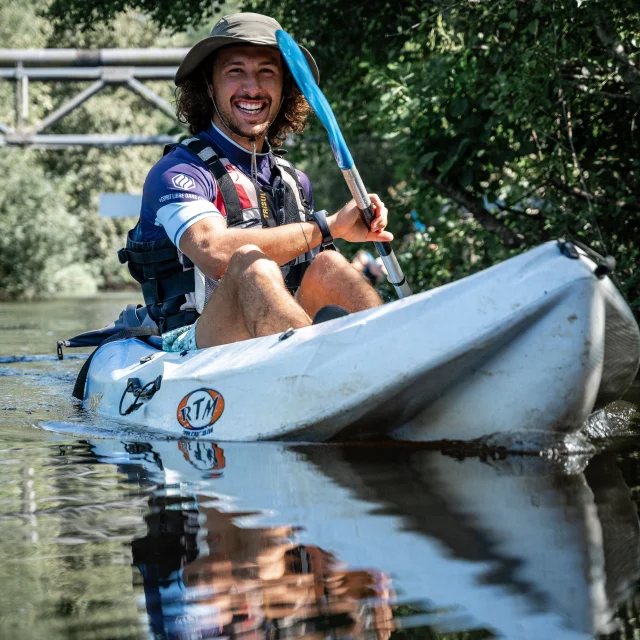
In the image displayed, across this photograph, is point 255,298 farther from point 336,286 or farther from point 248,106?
point 248,106

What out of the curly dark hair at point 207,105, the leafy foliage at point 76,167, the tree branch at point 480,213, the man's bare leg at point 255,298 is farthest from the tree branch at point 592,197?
the leafy foliage at point 76,167

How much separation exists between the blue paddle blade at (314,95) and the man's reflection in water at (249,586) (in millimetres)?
2039

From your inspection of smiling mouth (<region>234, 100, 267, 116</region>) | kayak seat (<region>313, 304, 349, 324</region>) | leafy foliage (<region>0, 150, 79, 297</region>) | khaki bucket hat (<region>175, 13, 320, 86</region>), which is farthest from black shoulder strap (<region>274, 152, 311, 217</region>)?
leafy foliage (<region>0, 150, 79, 297</region>)

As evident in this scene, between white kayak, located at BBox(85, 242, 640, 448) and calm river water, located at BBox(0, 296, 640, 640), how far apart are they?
0.10 metres

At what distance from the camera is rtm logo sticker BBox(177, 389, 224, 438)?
12.5ft

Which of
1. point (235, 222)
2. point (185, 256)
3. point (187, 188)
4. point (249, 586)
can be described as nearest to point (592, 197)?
point (235, 222)

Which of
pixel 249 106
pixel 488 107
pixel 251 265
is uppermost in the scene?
pixel 488 107

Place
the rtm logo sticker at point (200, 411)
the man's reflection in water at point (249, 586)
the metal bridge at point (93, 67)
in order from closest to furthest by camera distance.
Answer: the man's reflection in water at point (249, 586) < the rtm logo sticker at point (200, 411) < the metal bridge at point (93, 67)

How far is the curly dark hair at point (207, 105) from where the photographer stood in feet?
16.3

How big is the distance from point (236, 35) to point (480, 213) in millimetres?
3385

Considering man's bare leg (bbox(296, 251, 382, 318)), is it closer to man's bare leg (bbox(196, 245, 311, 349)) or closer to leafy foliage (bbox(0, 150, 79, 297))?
man's bare leg (bbox(196, 245, 311, 349))

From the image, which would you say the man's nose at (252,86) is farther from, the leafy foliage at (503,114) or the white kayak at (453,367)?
the leafy foliage at (503,114)

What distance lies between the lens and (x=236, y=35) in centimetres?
462

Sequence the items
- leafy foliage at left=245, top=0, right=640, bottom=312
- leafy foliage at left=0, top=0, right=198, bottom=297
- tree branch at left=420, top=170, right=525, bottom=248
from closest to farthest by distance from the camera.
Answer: leafy foliage at left=245, top=0, right=640, bottom=312
tree branch at left=420, top=170, right=525, bottom=248
leafy foliage at left=0, top=0, right=198, bottom=297
